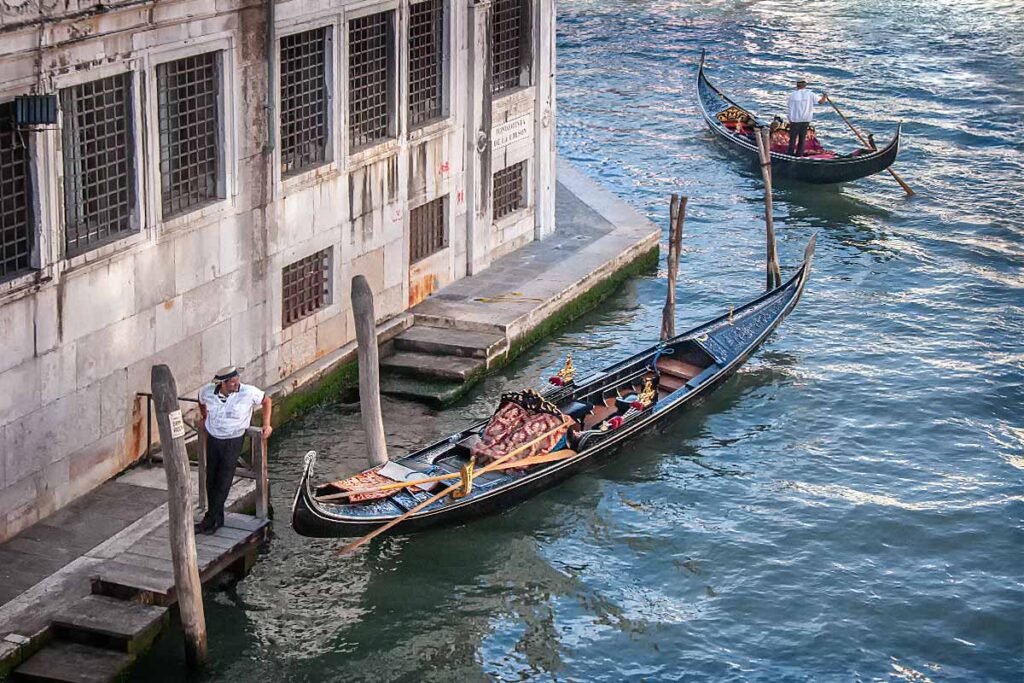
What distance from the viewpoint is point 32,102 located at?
1477 centimetres

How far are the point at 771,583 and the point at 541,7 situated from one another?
10.5 meters

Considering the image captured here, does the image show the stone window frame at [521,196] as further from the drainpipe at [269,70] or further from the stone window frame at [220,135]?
the stone window frame at [220,135]

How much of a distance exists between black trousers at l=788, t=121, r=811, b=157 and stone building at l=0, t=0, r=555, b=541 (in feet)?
32.5

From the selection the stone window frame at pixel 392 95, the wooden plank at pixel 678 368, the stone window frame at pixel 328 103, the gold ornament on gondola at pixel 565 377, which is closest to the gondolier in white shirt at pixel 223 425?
the stone window frame at pixel 328 103

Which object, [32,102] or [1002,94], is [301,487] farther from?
[1002,94]

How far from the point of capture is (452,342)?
70.3ft

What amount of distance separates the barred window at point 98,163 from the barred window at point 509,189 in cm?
846

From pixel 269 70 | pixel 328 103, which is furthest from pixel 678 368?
pixel 269 70

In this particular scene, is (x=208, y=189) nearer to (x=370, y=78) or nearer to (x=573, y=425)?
(x=370, y=78)

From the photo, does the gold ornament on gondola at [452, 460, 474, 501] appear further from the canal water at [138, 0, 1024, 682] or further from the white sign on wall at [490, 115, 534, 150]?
the white sign on wall at [490, 115, 534, 150]

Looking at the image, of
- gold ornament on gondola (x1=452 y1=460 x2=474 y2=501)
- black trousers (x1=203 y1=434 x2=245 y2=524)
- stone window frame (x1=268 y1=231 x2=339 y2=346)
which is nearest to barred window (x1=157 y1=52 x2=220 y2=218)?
stone window frame (x1=268 y1=231 x2=339 y2=346)

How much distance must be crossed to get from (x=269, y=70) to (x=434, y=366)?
4578mm

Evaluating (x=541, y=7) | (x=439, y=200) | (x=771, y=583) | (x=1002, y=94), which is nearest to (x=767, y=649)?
(x=771, y=583)

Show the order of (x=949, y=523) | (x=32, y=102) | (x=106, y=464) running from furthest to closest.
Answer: (x=949, y=523) → (x=106, y=464) → (x=32, y=102)
